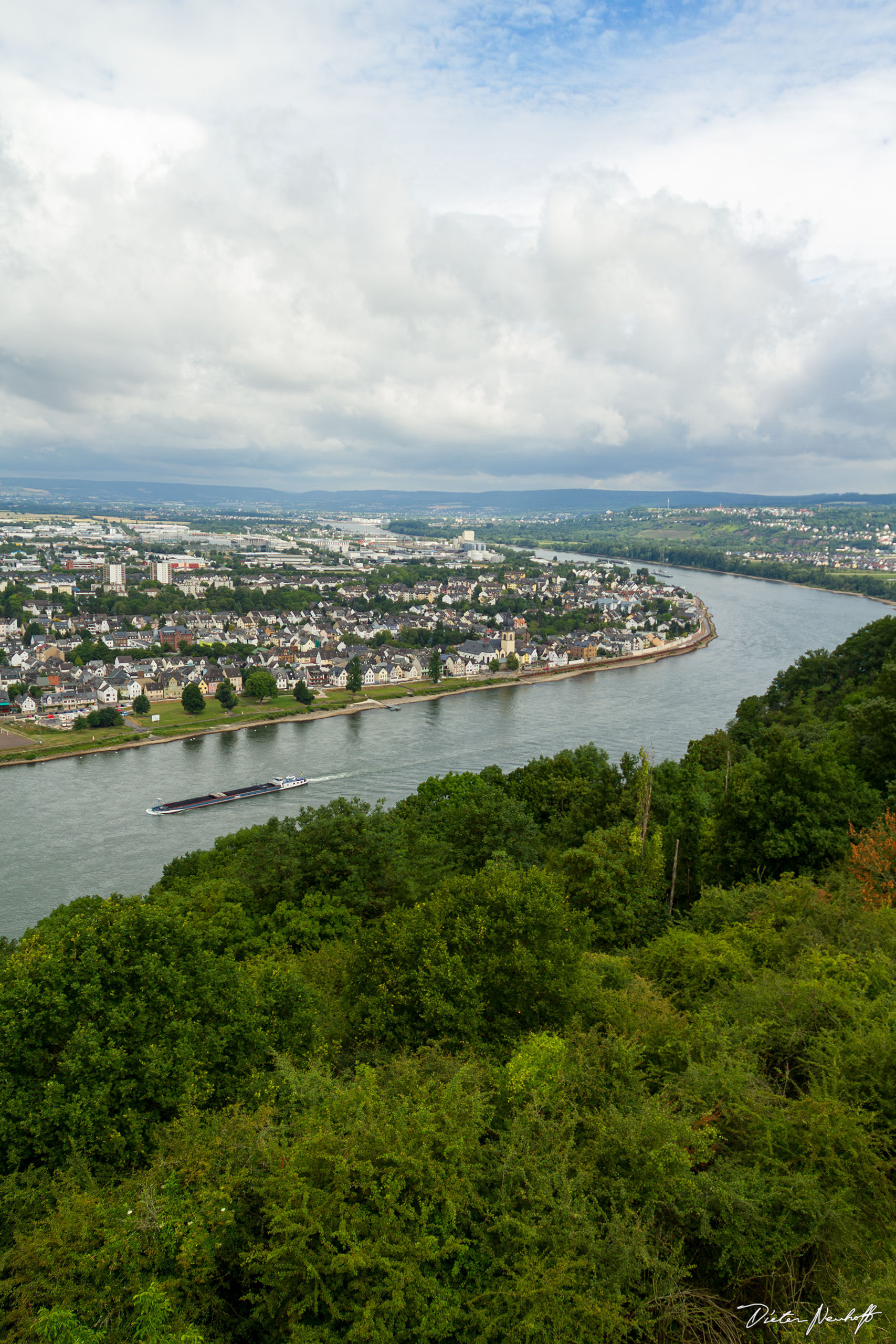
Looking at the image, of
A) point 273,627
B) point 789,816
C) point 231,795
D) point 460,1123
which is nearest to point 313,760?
point 231,795

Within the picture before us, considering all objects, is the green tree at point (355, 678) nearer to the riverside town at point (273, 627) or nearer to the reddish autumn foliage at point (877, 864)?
the riverside town at point (273, 627)

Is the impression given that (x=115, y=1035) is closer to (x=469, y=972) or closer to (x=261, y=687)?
(x=469, y=972)

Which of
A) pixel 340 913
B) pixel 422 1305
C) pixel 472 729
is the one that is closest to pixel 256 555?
pixel 472 729

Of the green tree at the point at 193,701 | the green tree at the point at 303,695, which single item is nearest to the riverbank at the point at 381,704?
the green tree at the point at 303,695

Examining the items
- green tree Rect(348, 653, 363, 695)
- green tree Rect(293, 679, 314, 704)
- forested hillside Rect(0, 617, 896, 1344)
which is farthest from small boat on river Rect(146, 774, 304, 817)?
forested hillside Rect(0, 617, 896, 1344)

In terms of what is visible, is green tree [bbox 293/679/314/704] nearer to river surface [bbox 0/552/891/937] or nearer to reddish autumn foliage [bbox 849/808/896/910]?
river surface [bbox 0/552/891/937]
